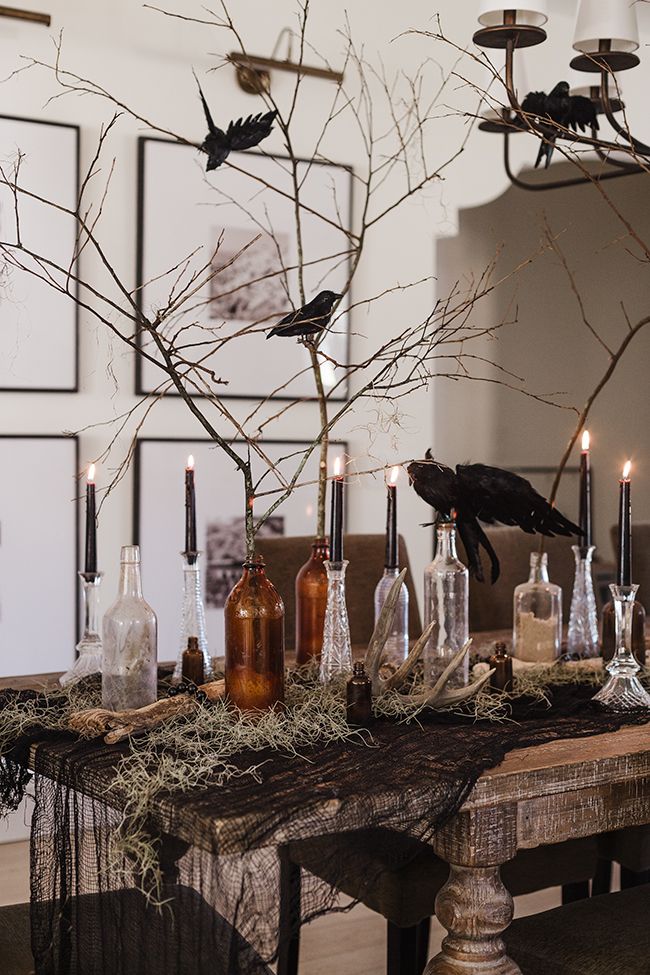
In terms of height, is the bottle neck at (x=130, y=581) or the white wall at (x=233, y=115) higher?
the white wall at (x=233, y=115)

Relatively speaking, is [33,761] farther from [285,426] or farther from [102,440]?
[285,426]

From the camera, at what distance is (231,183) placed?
3.77 meters

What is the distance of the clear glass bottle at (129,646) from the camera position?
5.69 feet

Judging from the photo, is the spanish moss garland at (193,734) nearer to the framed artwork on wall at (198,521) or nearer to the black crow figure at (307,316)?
the black crow figure at (307,316)

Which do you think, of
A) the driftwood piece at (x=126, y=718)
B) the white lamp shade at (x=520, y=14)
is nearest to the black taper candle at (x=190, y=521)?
the driftwood piece at (x=126, y=718)

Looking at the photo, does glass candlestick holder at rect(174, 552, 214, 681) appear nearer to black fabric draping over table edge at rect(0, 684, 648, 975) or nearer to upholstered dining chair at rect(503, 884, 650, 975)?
black fabric draping over table edge at rect(0, 684, 648, 975)

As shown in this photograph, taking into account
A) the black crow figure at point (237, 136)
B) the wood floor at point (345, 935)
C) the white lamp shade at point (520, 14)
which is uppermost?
the white lamp shade at point (520, 14)

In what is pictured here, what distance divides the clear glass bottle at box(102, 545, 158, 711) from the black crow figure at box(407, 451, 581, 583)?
16.9 inches

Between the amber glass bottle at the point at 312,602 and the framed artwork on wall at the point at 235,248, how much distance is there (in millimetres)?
1629

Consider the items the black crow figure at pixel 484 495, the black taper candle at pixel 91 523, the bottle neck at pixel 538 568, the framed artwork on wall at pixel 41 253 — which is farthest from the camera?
the framed artwork on wall at pixel 41 253

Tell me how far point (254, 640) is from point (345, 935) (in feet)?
5.13

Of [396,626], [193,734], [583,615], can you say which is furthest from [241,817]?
[583,615]

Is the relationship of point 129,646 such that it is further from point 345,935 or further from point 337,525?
point 345,935

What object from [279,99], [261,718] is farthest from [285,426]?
[261,718]
